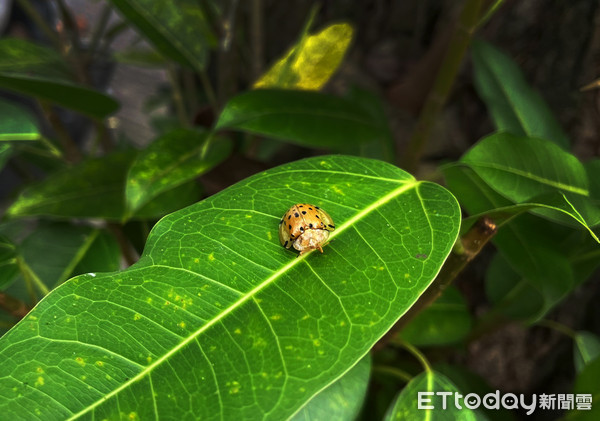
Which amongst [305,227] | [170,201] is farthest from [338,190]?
[170,201]

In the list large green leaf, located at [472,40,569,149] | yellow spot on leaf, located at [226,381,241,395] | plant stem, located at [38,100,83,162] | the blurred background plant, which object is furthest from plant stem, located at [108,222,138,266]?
large green leaf, located at [472,40,569,149]

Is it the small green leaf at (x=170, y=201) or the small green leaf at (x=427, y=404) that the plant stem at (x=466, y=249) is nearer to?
the small green leaf at (x=427, y=404)

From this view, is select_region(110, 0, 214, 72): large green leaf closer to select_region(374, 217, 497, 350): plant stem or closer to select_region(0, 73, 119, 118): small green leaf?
select_region(0, 73, 119, 118): small green leaf

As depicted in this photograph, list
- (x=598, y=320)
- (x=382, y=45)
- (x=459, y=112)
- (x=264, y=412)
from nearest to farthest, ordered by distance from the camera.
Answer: (x=264, y=412)
(x=598, y=320)
(x=459, y=112)
(x=382, y=45)

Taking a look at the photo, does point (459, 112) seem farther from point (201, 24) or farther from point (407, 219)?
point (407, 219)

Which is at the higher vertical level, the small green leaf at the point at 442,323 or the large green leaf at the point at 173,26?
the large green leaf at the point at 173,26

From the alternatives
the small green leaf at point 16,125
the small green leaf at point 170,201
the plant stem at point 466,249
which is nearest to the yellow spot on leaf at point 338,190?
the plant stem at point 466,249

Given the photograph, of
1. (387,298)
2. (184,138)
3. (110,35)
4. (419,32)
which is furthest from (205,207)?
(110,35)

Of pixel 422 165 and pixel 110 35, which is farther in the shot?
pixel 110 35
